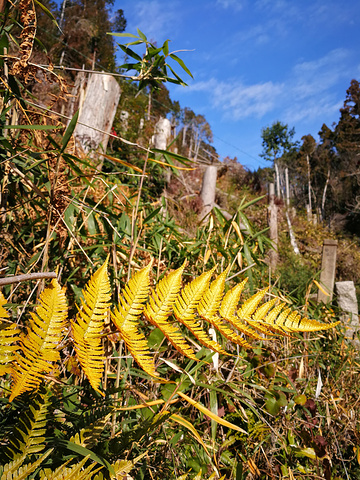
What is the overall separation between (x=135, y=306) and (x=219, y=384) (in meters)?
0.80

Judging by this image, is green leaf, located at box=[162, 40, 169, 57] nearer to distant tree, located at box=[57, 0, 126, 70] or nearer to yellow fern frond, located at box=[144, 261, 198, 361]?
yellow fern frond, located at box=[144, 261, 198, 361]

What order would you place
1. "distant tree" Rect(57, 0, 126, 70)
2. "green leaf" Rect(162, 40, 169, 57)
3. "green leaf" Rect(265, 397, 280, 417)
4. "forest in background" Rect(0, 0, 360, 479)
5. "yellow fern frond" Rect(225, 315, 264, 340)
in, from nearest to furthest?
"yellow fern frond" Rect(225, 315, 264, 340)
"forest in background" Rect(0, 0, 360, 479)
"green leaf" Rect(162, 40, 169, 57)
"green leaf" Rect(265, 397, 280, 417)
"distant tree" Rect(57, 0, 126, 70)

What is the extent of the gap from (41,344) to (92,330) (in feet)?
0.18

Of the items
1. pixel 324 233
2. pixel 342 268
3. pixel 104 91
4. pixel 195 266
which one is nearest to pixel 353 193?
pixel 324 233

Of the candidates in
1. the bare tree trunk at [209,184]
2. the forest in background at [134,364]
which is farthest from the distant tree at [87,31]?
the forest in background at [134,364]

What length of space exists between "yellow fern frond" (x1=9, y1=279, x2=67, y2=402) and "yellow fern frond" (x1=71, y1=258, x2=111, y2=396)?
21 millimetres

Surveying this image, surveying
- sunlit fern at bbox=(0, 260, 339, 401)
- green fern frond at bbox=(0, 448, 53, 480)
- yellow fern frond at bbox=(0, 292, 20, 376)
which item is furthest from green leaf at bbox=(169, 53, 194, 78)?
green fern frond at bbox=(0, 448, 53, 480)

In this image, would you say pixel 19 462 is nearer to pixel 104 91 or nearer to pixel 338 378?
pixel 338 378

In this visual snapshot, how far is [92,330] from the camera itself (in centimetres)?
33

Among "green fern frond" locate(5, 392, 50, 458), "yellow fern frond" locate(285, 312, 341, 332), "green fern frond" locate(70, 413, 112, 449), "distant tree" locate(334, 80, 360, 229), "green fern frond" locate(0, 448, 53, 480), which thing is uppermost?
"distant tree" locate(334, 80, 360, 229)

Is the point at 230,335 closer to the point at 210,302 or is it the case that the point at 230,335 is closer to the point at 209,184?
the point at 210,302

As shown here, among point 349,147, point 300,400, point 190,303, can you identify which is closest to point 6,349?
point 190,303

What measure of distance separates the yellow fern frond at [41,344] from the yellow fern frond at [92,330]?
0.07 ft

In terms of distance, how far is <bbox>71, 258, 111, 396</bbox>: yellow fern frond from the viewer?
1.01 feet
